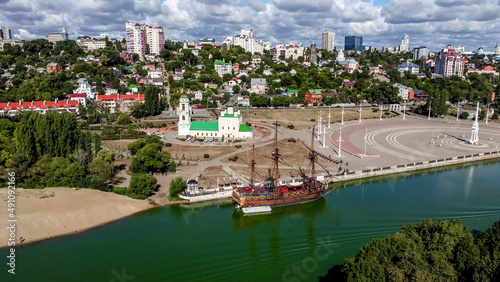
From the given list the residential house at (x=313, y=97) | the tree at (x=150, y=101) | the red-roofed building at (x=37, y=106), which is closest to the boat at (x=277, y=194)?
the tree at (x=150, y=101)

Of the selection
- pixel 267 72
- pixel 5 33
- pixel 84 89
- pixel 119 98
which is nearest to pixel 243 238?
pixel 119 98

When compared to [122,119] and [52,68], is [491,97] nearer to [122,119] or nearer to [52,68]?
[122,119]

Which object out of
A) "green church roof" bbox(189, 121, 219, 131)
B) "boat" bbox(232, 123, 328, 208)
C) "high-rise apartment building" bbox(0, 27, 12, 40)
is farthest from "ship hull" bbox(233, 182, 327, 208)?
"high-rise apartment building" bbox(0, 27, 12, 40)

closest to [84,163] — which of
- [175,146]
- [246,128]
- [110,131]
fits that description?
[175,146]

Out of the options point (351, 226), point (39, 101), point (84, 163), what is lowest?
point (351, 226)

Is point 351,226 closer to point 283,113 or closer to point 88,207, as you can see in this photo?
point 88,207

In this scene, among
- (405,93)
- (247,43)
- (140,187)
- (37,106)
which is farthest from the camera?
(247,43)

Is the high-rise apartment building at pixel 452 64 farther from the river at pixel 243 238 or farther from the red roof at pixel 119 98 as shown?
the red roof at pixel 119 98
